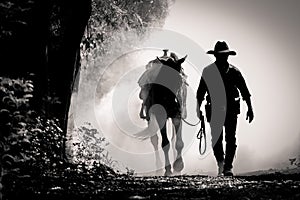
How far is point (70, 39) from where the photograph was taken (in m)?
8.54

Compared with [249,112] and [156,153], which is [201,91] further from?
[156,153]

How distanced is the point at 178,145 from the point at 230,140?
267 centimetres

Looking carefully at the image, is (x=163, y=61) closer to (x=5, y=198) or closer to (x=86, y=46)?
(x=86, y=46)

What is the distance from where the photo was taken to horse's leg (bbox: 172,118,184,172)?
38.9 feet

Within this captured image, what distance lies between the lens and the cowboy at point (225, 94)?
9.36 metres

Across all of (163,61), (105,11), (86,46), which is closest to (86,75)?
(105,11)

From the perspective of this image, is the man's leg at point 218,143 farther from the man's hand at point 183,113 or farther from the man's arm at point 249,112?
the man's hand at point 183,113

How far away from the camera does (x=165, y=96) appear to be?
12.3 metres

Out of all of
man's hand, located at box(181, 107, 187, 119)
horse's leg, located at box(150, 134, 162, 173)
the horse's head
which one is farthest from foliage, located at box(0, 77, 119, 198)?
the horse's head

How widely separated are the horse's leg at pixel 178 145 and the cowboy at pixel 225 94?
2.34 meters

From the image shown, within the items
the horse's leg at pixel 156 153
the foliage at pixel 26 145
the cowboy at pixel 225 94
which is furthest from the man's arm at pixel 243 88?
the horse's leg at pixel 156 153

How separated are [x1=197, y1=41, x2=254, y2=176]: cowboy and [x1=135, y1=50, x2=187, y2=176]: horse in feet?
8.39

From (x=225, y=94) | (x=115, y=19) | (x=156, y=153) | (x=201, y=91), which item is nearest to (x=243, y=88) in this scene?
(x=225, y=94)

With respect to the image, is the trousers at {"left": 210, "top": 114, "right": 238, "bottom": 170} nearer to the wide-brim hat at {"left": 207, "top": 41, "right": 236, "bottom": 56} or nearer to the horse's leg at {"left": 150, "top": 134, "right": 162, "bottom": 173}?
the wide-brim hat at {"left": 207, "top": 41, "right": 236, "bottom": 56}
